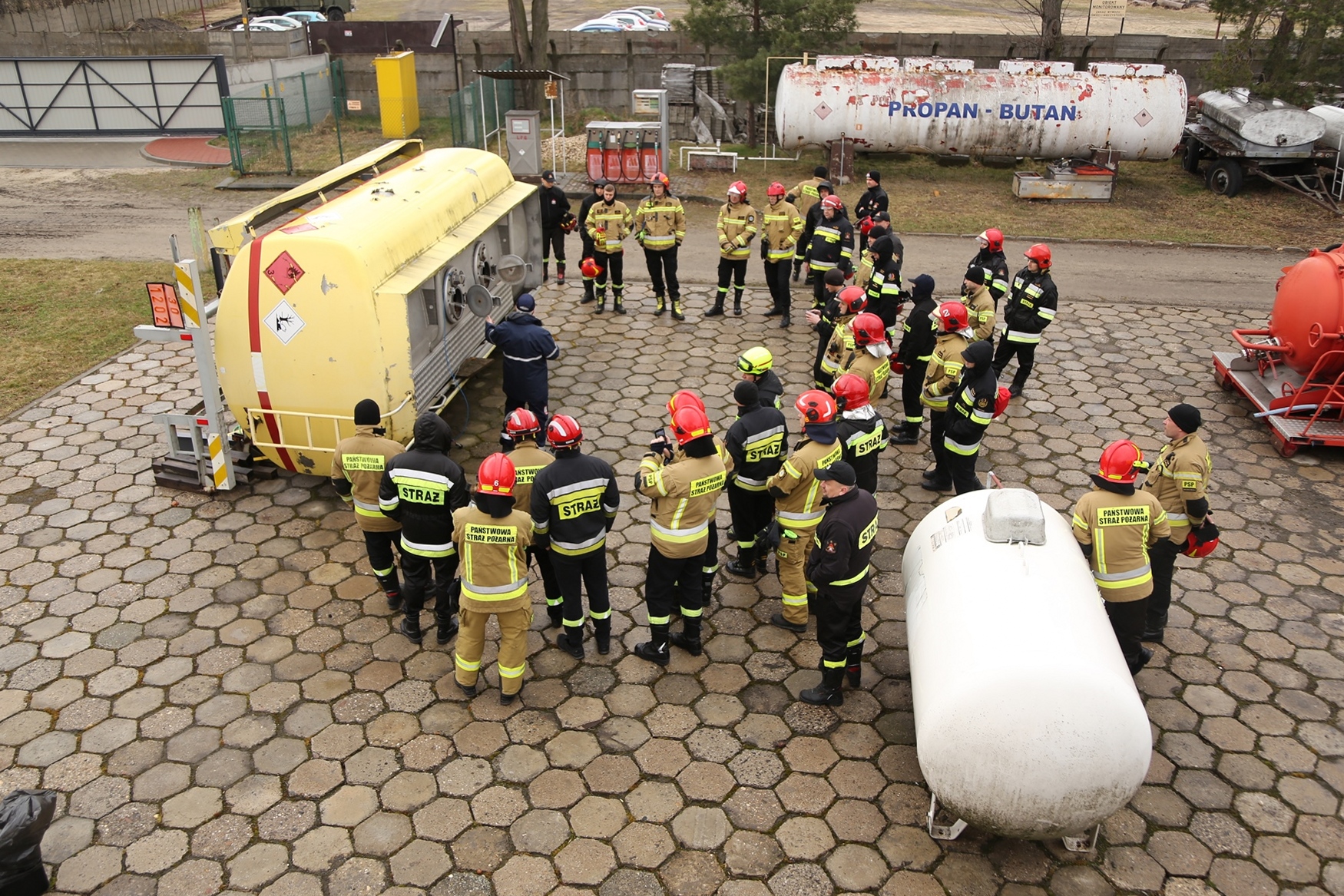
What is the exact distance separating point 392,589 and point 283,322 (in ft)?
7.48

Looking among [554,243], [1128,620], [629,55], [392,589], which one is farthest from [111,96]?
[1128,620]

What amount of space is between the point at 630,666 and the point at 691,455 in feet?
5.20

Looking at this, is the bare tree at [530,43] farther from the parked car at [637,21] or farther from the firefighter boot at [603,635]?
the firefighter boot at [603,635]

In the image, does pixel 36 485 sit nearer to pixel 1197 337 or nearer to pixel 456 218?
pixel 456 218

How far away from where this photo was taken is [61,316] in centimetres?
1237

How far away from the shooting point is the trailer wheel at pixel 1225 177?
1748cm

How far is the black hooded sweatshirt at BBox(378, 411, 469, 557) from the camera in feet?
20.8

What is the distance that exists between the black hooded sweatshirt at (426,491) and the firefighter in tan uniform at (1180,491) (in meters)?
4.67

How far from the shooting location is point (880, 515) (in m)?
8.50

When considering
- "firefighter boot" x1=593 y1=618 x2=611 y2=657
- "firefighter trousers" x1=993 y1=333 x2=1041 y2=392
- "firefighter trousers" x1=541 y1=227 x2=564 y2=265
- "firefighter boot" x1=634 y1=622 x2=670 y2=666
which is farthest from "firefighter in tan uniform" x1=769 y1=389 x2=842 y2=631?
"firefighter trousers" x1=541 y1=227 x2=564 y2=265

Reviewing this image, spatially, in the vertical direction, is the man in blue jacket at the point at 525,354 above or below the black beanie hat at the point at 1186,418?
below

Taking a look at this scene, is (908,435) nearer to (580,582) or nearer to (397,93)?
(580,582)

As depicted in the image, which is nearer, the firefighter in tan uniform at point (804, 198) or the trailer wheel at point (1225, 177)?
the firefighter in tan uniform at point (804, 198)

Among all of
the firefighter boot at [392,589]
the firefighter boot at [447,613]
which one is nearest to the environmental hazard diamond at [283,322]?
the firefighter boot at [392,589]
